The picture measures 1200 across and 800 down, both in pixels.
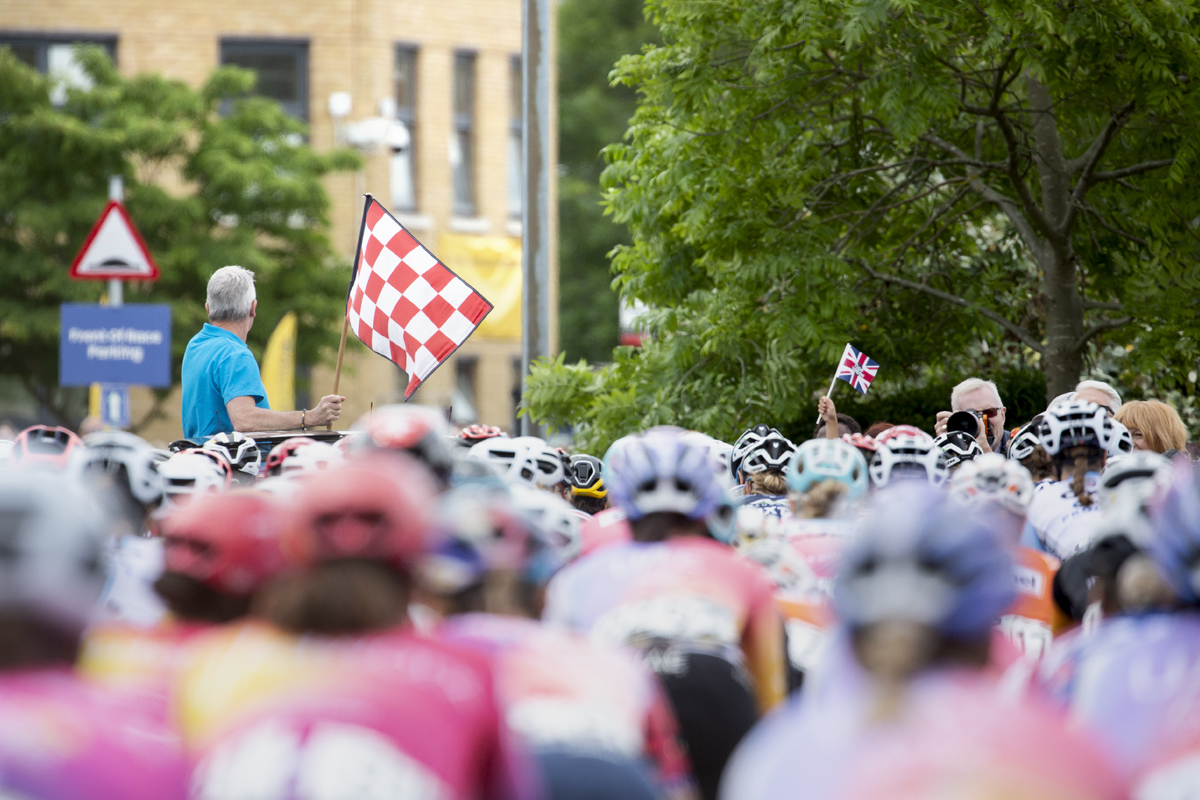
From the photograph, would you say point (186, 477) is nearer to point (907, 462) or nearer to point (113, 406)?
point (907, 462)

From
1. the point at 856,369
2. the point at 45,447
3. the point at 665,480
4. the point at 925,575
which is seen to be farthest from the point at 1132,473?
the point at 856,369

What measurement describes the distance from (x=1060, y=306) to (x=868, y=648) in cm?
1101

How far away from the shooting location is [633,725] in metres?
3.33

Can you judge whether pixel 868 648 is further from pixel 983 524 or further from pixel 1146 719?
pixel 1146 719

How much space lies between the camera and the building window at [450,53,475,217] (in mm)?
33594

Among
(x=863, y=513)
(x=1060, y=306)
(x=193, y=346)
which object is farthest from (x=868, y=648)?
(x=1060, y=306)

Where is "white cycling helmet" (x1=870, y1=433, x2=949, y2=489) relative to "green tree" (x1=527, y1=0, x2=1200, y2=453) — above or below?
below

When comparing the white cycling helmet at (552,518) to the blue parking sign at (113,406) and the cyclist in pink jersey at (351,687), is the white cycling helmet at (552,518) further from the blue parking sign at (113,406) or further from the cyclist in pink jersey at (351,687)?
the blue parking sign at (113,406)

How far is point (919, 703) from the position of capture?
252cm

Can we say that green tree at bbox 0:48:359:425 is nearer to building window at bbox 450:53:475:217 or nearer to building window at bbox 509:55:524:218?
building window at bbox 450:53:475:217

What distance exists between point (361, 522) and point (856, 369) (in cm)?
984

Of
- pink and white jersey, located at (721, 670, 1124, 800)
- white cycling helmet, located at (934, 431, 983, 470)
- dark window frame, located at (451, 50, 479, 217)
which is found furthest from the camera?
dark window frame, located at (451, 50, 479, 217)

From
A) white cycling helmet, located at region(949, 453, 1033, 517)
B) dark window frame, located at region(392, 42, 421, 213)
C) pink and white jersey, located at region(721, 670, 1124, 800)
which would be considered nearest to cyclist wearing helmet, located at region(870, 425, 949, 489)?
white cycling helmet, located at region(949, 453, 1033, 517)

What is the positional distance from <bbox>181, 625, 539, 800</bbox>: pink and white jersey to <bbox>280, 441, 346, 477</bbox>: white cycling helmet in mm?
Result: 3060
